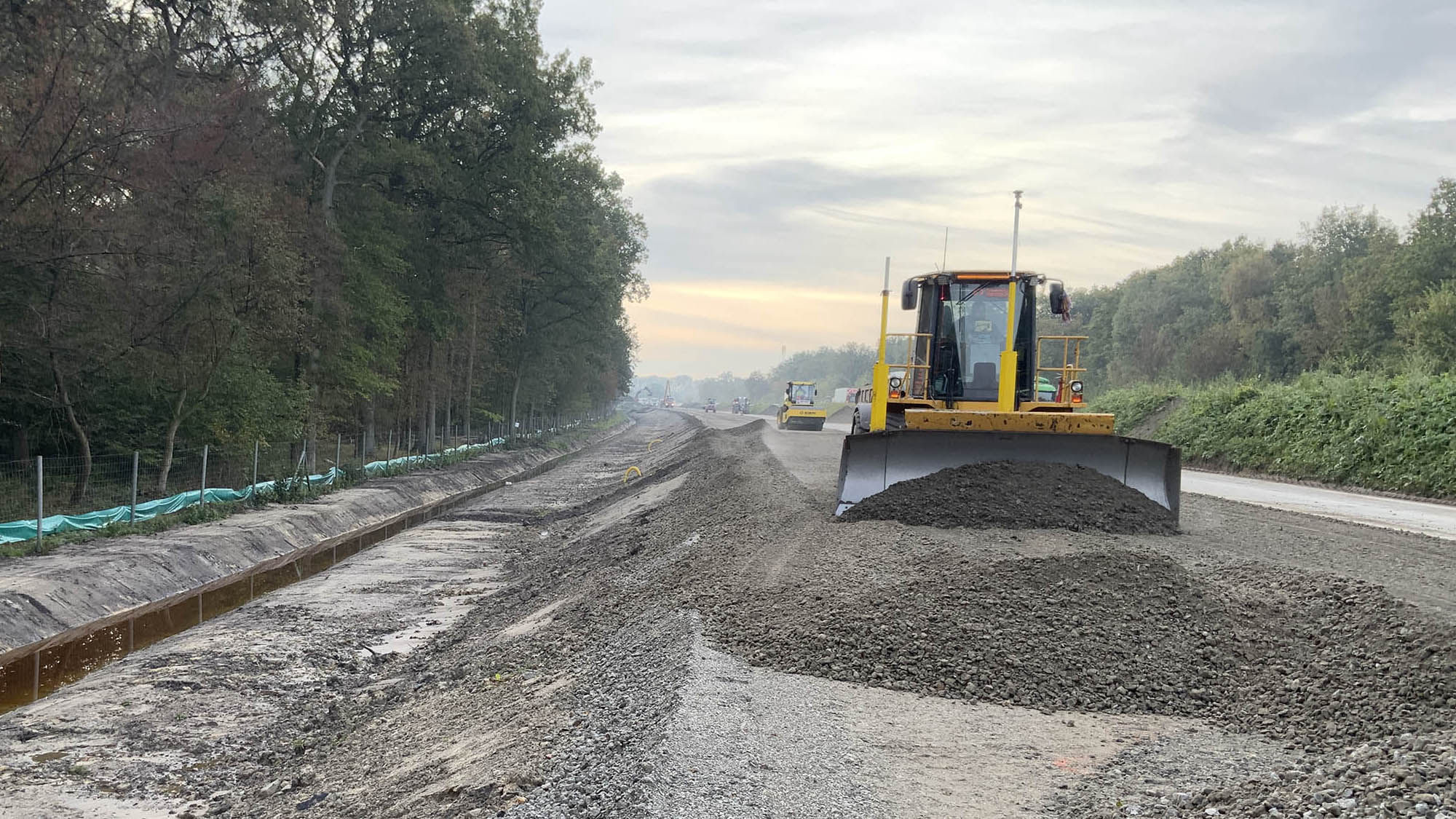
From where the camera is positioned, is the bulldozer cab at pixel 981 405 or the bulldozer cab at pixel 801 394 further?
the bulldozer cab at pixel 801 394

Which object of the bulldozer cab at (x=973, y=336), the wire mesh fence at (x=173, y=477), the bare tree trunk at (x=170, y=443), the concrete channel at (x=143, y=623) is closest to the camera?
the concrete channel at (x=143, y=623)

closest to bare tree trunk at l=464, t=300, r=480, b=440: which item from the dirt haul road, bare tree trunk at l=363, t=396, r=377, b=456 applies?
bare tree trunk at l=363, t=396, r=377, b=456

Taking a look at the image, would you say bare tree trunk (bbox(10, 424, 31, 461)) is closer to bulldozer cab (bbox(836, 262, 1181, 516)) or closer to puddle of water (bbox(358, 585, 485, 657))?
puddle of water (bbox(358, 585, 485, 657))

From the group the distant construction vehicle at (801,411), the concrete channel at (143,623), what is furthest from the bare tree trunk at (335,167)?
the distant construction vehicle at (801,411)

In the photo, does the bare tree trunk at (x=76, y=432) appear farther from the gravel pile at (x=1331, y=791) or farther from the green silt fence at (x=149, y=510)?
the gravel pile at (x=1331, y=791)

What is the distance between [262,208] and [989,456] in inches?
601

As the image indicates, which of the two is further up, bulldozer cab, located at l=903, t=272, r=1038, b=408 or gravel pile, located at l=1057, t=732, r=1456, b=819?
bulldozer cab, located at l=903, t=272, r=1038, b=408

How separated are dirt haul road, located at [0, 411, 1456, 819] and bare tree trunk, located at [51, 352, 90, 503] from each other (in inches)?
259

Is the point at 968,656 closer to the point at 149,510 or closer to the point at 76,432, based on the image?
the point at 149,510

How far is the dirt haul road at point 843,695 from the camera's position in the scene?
4.85 meters

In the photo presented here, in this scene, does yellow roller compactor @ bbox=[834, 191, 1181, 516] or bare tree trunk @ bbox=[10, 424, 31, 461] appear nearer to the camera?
yellow roller compactor @ bbox=[834, 191, 1181, 516]

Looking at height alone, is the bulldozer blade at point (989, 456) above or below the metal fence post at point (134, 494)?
above

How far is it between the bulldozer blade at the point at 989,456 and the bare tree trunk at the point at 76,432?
Answer: 41.9ft

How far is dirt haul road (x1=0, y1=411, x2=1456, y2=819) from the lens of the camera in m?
4.85
